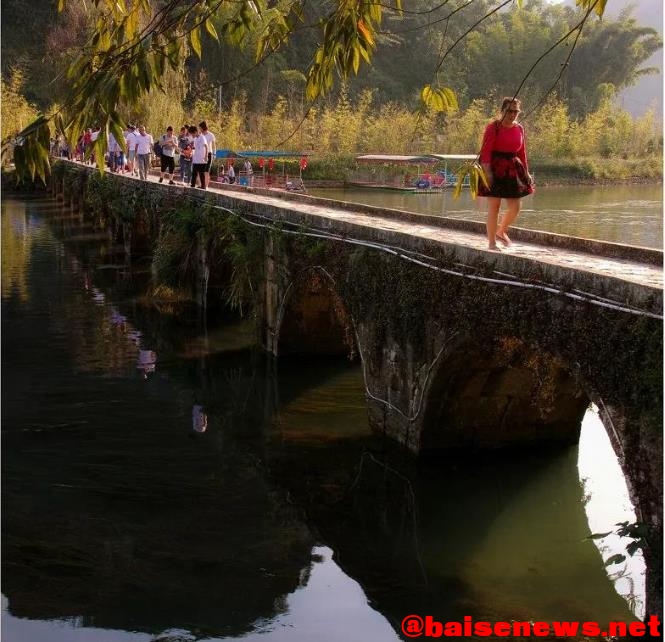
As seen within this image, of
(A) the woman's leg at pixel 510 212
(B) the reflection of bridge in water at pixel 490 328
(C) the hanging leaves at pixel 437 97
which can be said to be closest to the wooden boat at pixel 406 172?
(B) the reflection of bridge in water at pixel 490 328

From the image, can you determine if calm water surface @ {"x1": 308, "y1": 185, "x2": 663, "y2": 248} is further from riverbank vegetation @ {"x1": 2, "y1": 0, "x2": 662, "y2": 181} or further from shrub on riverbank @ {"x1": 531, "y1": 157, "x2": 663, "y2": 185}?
riverbank vegetation @ {"x1": 2, "y1": 0, "x2": 662, "y2": 181}

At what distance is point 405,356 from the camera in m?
9.20

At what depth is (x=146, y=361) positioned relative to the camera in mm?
14320

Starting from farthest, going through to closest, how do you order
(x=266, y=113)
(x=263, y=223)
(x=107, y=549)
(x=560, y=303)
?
(x=266, y=113) → (x=263, y=223) → (x=107, y=549) → (x=560, y=303)

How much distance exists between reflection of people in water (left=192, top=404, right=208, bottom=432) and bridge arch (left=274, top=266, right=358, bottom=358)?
6.34ft

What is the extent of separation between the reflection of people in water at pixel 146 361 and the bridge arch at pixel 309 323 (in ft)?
6.07

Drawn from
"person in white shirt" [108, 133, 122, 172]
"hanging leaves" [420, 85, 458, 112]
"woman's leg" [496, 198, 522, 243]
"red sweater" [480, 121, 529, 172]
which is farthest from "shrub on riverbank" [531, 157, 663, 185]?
"hanging leaves" [420, 85, 458, 112]

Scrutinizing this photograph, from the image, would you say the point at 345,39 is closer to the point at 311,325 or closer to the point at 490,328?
the point at 490,328

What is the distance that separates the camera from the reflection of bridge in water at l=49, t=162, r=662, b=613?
5895 millimetres

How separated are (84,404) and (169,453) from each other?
7.06 ft

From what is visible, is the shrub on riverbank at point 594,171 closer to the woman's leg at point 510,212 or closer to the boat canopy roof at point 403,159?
the boat canopy roof at point 403,159

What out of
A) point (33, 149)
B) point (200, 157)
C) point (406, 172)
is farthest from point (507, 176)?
point (406, 172)

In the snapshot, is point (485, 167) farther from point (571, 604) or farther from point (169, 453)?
point (169, 453)

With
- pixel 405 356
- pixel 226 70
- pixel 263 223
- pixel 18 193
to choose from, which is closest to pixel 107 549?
pixel 405 356
